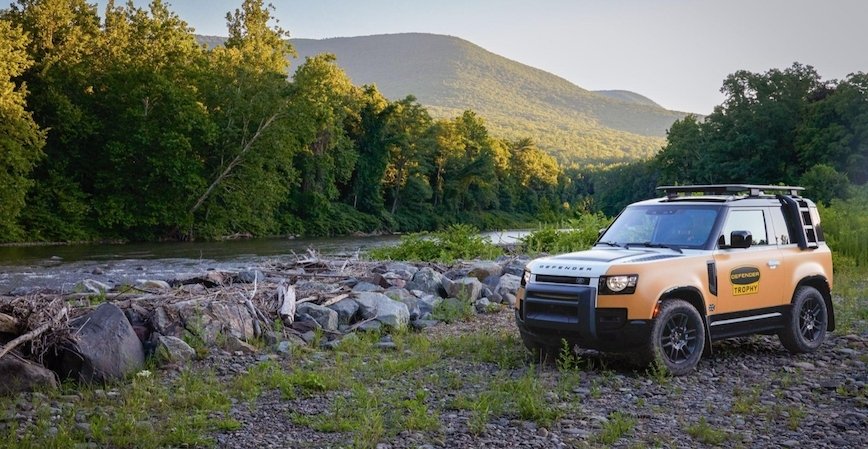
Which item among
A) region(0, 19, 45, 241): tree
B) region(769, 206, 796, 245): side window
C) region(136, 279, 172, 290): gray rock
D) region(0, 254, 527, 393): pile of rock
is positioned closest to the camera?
region(0, 254, 527, 393): pile of rock

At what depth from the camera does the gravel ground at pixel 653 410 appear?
644 cm

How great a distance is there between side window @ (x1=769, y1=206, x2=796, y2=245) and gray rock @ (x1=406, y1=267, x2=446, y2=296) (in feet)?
23.1

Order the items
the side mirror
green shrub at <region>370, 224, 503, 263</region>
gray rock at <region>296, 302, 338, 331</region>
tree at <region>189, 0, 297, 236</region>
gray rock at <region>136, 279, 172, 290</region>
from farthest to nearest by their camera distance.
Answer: tree at <region>189, 0, 297, 236</region> → green shrub at <region>370, 224, 503, 263</region> → gray rock at <region>136, 279, 172, 290</region> → gray rock at <region>296, 302, 338, 331</region> → the side mirror

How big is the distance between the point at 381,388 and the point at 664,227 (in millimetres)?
4069

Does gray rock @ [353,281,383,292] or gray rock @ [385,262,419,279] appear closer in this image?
gray rock @ [353,281,383,292]

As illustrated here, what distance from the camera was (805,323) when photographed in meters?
10.1

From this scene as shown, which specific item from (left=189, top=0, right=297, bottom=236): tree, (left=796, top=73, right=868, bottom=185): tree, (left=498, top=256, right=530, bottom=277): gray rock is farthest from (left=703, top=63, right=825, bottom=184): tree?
(left=498, top=256, right=530, bottom=277): gray rock

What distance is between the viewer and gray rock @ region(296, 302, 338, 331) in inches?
466

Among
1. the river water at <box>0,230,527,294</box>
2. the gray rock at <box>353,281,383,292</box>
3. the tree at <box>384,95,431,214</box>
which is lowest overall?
the river water at <box>0,230,527,294</box>

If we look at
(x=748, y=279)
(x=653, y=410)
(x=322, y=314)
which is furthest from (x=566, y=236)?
(x=653, y=410)

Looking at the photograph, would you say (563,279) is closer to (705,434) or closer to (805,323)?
(705,434)

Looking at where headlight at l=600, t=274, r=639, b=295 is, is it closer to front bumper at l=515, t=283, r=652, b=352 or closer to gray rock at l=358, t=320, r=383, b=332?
front bumper at l=515, t=283, r=652, b=352

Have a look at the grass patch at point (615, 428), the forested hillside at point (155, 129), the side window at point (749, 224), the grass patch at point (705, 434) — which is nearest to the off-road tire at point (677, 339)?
the side window at point (749, 224)

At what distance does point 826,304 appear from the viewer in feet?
33.7
